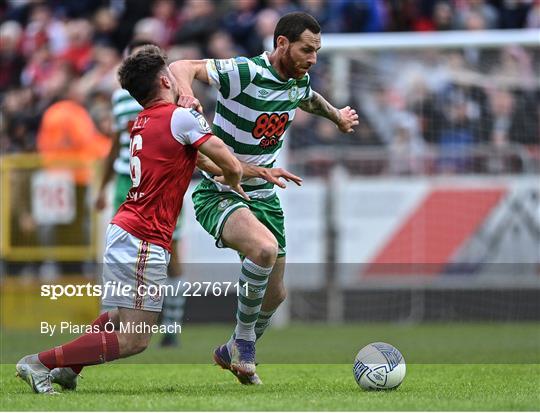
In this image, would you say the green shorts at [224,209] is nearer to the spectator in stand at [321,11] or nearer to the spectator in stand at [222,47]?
the spectator in stand at [222,47]

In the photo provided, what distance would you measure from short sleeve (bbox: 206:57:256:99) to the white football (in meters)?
2.03

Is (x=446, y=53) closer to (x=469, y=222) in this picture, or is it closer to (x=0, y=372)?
(x=469, y=222)

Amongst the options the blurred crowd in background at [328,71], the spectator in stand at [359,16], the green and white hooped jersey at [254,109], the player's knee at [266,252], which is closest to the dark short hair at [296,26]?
the green and white hooped jersey at [254,109]

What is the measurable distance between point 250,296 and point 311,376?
1046 millimetres

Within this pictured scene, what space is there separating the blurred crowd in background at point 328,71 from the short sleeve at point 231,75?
844 cm

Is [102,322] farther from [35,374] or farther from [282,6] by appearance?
[282,6]

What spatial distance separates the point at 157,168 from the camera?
7527mm

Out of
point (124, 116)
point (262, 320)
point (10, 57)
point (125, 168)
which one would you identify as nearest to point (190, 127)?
point (262, 320)

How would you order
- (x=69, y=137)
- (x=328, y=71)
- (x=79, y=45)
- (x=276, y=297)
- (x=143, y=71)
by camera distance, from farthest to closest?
1. (x=79, y=45)
2. (x=69, y=137)
3. (x=328, y=71)
4. (x=276, y=297)
5. (x=143, y=71)

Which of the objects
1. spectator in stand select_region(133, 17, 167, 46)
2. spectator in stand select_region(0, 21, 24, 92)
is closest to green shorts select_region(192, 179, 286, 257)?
spectator in stand select_region(133, 17, 167, 46)

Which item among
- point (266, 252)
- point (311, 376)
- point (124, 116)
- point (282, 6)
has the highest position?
point (282, 6)

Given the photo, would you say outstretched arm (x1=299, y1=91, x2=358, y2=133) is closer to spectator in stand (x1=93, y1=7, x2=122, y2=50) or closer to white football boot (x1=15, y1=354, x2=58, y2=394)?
white football boot (x1=15, y1=354, x2=58, y2=394)

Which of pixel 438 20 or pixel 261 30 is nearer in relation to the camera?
pixel 438 20

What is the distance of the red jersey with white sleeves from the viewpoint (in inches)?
295
